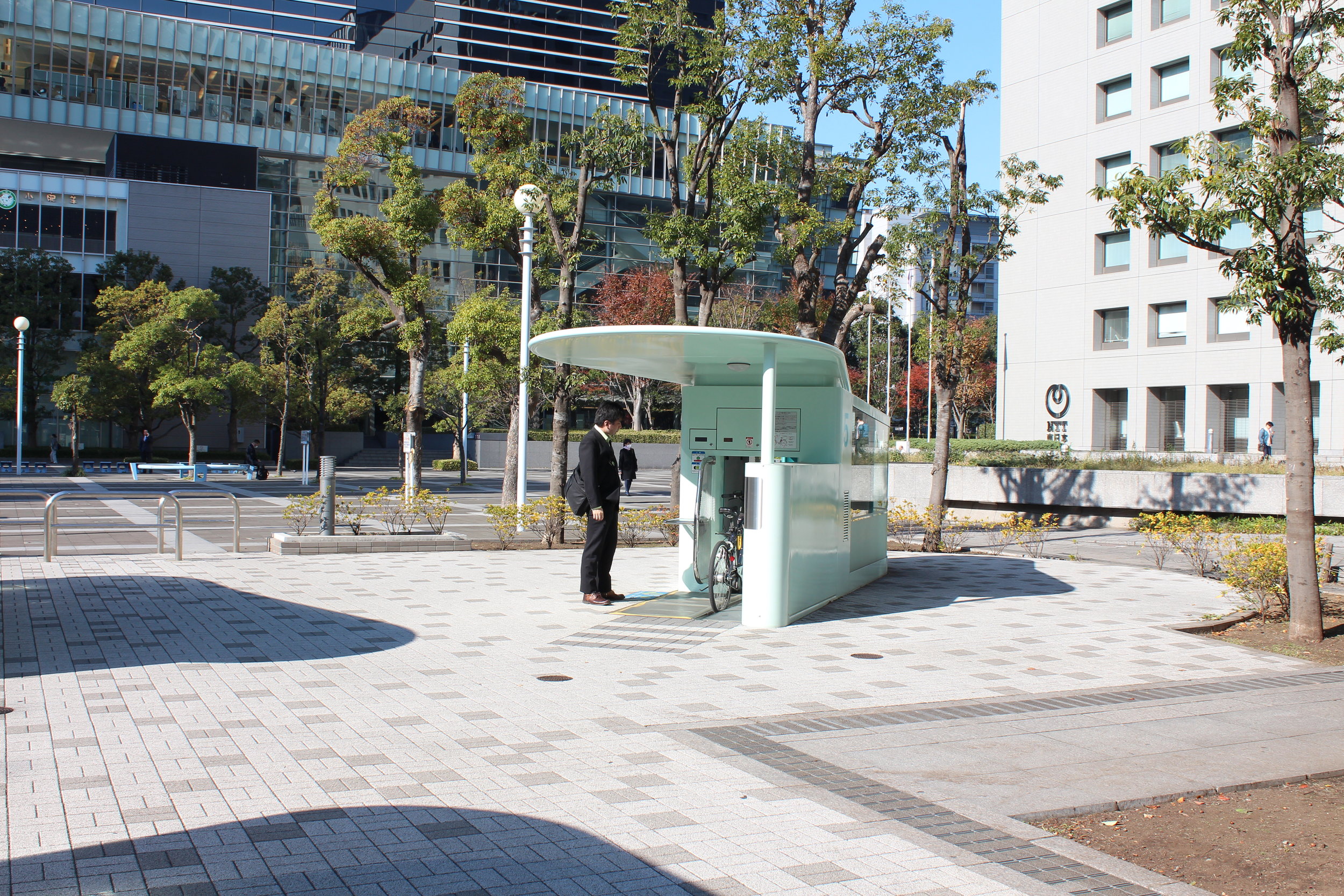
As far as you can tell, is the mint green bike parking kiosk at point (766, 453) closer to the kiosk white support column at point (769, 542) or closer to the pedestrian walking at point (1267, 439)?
the kiosk white support column at point (769, 542)

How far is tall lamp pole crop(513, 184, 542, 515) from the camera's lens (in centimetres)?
1683

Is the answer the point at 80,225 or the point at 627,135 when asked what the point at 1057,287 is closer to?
the point at 627,135

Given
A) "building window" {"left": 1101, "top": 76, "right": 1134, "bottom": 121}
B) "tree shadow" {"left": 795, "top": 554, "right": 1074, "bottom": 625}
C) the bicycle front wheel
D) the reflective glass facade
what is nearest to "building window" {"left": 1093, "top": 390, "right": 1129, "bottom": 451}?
"building window" {"left": 1101, "top": 76, "right": 1134, "bottom": 121}

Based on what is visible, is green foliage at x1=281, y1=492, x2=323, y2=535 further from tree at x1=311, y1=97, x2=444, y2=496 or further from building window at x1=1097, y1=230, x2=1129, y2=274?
building window at x1=1097, y1=230, x2=1129, y2=274

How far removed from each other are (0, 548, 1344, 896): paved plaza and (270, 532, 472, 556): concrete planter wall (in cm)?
338

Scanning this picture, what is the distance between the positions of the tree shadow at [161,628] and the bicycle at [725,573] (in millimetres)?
2881

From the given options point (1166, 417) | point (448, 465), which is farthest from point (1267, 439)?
point (448, 465)

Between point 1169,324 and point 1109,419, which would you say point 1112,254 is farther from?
point 1109,419

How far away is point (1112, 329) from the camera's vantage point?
3584 centimetres

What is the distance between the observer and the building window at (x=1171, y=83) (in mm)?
33250

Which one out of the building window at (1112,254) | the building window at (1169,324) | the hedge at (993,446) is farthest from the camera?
the building window at (1112,254)

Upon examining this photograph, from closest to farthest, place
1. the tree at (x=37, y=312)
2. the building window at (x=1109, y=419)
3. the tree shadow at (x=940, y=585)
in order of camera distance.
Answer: the tree shadow at (x=940, y=585)
the building window at (x=1109, y=419)
the tree at (x=37, y=312)

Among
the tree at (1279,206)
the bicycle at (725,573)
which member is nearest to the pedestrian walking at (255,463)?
the bicycle at (725,573)

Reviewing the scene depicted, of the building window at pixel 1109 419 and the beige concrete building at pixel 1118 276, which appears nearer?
the beige concrete building at pixel 1118 276
